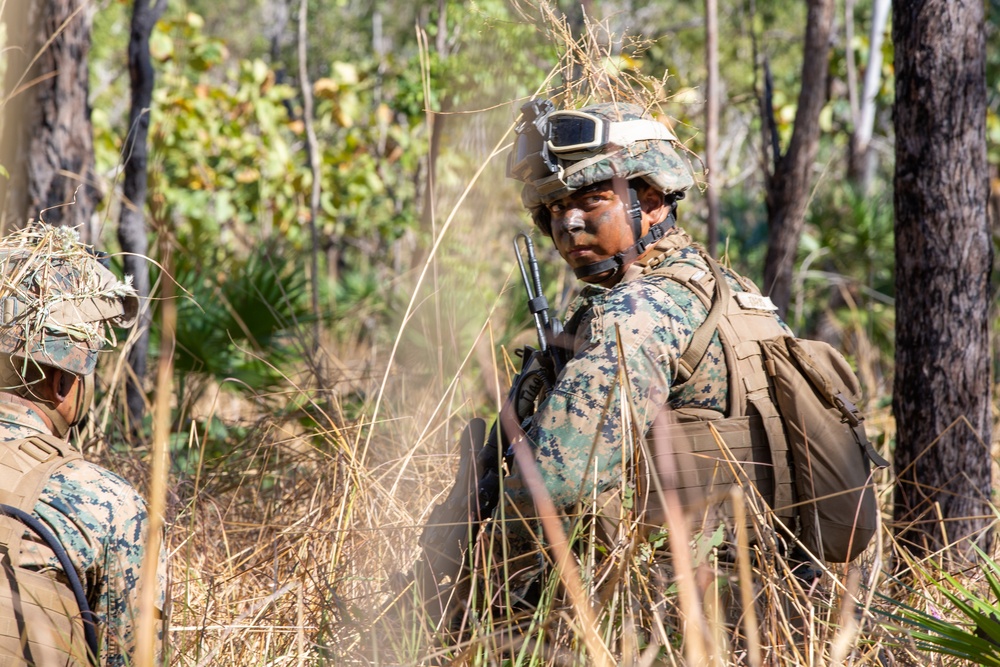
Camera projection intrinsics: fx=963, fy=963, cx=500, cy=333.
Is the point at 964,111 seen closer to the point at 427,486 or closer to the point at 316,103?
the point at 427,486

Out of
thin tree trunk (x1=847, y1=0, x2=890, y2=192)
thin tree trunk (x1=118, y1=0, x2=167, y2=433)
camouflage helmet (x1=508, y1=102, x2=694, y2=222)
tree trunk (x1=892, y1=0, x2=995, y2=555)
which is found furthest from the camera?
thin tree trunk (x1=847, y1=0, x2=890, y2=192)

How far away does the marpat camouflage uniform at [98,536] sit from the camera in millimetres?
1807

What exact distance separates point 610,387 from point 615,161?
2.06 ft

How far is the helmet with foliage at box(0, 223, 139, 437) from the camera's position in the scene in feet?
6.39

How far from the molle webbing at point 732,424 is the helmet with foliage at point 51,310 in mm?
1220

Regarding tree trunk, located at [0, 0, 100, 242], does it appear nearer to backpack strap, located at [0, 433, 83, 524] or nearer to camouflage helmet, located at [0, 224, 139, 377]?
camouflage helmet, located at [0, 224, 139, 377]

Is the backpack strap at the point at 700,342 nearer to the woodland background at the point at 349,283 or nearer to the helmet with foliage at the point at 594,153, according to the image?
the helmet with foliage at the point at 594,153

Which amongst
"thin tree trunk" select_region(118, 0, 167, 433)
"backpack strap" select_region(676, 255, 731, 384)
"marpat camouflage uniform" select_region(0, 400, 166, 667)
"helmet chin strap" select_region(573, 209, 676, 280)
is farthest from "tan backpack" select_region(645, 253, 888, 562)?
"thin tree trunk" select_region(118, 0, 167, 433)

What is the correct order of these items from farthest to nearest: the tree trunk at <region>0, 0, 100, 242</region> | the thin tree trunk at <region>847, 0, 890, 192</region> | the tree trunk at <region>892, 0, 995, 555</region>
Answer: the thin tree trunk at <region>847, 0, 890, 192</region> < the tree trunk at <region>0, 0, 100, 242</region> < the tree trunk at <region>892, 0, 995, 555</region>

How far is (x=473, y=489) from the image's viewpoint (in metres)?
2.22

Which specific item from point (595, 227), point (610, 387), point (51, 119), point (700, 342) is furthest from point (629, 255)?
point (51, 119)

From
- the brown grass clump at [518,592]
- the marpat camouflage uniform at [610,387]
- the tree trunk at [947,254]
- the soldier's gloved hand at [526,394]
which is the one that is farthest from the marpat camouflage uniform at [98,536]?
the tree trunk at [947,254]

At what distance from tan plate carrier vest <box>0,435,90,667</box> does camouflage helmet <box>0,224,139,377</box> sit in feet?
0.68

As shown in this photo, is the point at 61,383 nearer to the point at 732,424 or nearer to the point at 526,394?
the point at 526,394
